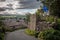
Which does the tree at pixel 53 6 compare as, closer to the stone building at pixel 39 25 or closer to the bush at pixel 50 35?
the stone building at pixel 39 25

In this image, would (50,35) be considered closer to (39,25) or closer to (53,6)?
(39,25)

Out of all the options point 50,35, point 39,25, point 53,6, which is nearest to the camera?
point 50,35

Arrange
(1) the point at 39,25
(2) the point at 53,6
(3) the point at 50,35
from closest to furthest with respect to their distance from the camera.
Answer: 1. (3) the point at 50,35
2. (1) the point at 39,25
3. (2) the point at 53,6

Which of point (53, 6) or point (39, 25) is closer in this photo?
point (39, 25)

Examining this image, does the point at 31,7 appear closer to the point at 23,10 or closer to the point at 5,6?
the point at 23,10

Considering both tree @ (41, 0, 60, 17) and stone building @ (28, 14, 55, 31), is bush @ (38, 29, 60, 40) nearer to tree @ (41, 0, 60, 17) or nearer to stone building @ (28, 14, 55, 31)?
stone building @ (28, 14, 55, 31)

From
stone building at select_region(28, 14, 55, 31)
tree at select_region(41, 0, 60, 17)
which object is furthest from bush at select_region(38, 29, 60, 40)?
tree at select_region(41, 0, 60, 17)

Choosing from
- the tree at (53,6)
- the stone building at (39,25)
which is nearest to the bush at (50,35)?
the stone building at (39,25)

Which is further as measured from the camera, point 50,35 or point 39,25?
point 39,25

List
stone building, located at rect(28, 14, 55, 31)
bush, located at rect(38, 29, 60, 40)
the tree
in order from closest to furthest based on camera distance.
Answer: bush, located at rect(38, 29, 60, 40), stone building, located at rect(28, 14, 55, 31), the tree

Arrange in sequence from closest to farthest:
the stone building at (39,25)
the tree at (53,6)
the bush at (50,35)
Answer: the bush at (50,35) < the stone building at (39,25) < the tree at (53,6)

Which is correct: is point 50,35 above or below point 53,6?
below

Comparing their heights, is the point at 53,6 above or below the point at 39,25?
above

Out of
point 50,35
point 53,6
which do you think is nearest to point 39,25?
point 53,6
